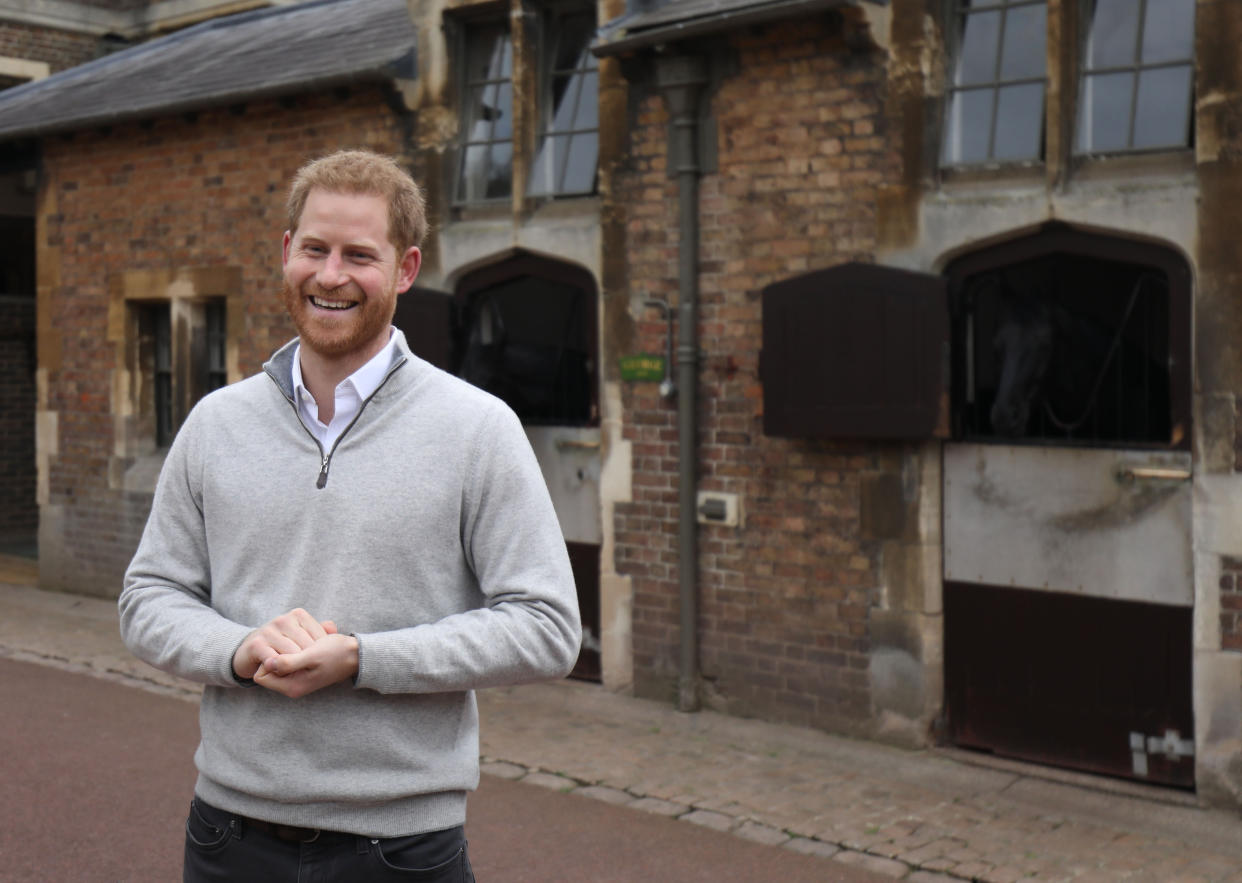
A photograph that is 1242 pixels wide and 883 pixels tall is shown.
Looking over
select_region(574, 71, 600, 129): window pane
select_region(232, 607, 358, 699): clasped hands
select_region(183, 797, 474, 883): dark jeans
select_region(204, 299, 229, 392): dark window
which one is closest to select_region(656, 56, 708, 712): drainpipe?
select_region(574, 71, 600, 129): window pane

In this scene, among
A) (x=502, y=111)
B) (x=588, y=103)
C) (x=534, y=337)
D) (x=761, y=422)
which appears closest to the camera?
(x=761, y=422)

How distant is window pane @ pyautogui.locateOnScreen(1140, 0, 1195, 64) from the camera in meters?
6.52

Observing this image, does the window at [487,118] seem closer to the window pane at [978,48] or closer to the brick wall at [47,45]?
the window pane at [978,48]

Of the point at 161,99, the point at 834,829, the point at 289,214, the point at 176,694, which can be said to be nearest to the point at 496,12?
the point at 161,99

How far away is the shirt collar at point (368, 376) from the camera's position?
234 centimetres

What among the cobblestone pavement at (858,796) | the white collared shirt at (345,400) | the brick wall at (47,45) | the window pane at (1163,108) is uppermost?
the brick wall at (47,45)

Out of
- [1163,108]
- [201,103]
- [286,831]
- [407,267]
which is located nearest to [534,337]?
[201,103]

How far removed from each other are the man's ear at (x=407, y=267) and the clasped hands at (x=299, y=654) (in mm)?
589

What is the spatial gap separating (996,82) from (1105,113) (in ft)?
2.00

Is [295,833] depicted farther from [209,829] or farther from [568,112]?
[568,112]

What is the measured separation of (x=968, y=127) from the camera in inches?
284

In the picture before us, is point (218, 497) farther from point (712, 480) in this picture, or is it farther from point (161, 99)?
point (161, 99)

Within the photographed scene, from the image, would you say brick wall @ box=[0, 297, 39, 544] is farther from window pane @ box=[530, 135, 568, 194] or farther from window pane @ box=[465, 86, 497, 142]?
window pane @ box=[530, 135, 568, 194]

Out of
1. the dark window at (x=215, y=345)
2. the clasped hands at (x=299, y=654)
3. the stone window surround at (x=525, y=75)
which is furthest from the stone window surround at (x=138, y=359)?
the clasped hands at (x=299, y=654)
